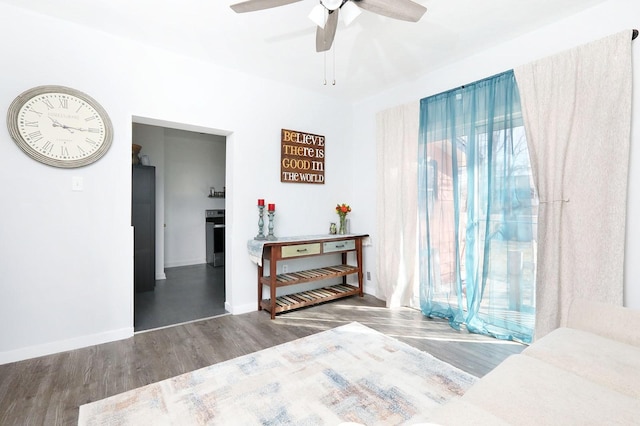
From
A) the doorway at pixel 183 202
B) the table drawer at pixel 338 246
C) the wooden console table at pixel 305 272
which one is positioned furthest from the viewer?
the doorway at pixel 183 202

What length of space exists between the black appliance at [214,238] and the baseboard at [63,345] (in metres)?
3.13

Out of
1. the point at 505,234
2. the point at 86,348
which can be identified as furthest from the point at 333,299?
the point at 86,348

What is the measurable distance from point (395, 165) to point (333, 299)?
1.81 meters

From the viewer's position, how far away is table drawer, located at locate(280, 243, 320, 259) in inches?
126

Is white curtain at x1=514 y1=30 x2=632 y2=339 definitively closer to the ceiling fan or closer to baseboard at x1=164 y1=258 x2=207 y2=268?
the ceiling fan

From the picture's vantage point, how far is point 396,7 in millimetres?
1739

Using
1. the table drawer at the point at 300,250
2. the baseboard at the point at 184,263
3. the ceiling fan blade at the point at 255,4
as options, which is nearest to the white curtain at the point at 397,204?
the table drawer at the point at 300,250

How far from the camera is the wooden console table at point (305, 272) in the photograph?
10.4 feet

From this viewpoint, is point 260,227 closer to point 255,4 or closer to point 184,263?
point 255,4

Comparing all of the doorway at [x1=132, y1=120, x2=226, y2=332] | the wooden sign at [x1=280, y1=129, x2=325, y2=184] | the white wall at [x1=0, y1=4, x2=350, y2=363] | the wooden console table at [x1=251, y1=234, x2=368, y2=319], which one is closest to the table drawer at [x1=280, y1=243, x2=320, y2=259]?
the wooden console table at [x1=251, y1=234, x2=368, y2=319]

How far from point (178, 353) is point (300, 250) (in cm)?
148

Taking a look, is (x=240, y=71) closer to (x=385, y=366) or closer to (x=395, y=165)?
(x=395, y=165)

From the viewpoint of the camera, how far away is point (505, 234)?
8.48 feet

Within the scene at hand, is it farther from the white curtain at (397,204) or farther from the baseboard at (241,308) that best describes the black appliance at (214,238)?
the white curtain at (397,204)
